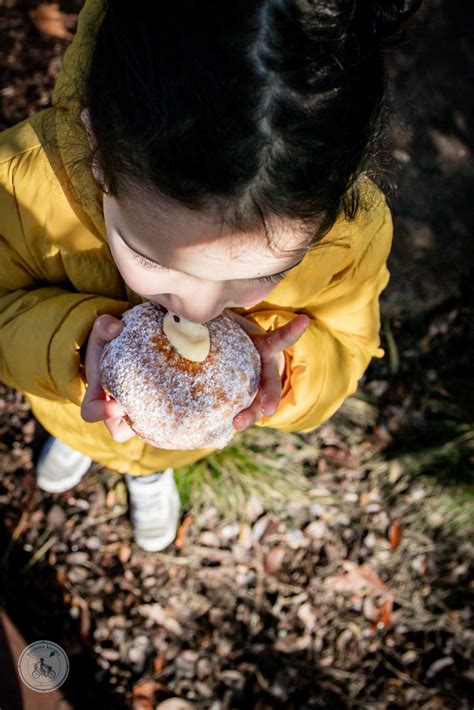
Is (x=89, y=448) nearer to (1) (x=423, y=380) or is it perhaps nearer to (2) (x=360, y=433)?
(2) (x=360, y=433)

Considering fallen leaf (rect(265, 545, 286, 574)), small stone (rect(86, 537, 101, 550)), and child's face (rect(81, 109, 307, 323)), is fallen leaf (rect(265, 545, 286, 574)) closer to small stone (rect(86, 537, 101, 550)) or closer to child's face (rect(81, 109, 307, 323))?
small stone (rect(86, 537, 101, 550))

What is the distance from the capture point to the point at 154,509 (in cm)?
250

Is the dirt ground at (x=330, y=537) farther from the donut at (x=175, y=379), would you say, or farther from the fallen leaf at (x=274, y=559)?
the donut at (x=175, y=379)

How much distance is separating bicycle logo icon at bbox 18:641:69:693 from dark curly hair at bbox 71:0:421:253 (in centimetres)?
186

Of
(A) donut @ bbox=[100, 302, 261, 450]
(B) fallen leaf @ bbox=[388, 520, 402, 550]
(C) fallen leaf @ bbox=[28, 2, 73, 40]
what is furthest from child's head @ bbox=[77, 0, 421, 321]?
(C) fallen leaf @ bbox=[28, 2, 73, 40]

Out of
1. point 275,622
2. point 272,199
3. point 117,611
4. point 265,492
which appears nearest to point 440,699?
point 275,622

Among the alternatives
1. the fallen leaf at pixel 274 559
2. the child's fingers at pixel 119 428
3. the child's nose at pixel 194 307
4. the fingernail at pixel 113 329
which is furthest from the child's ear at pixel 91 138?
the fallen leaf at pixel 274 559

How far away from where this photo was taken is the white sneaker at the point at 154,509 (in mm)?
2381

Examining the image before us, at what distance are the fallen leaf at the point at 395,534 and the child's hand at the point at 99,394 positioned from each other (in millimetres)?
1610

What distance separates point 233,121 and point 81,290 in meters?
0.88

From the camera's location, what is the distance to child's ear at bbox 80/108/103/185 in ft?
4.05

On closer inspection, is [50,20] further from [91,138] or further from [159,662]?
[159,662]

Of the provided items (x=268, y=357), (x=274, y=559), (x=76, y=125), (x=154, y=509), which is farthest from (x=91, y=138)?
(x=274, y=559)

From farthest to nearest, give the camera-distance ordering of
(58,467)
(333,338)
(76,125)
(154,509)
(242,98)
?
(58,467) → (154,509) → (333,338) → (76,125) → (242,98)
